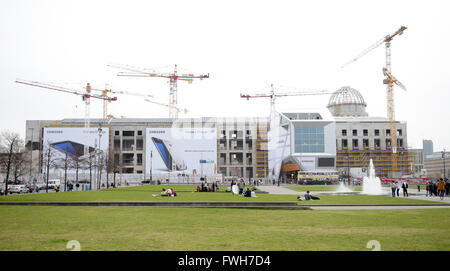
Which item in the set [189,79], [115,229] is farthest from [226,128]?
[115,229]

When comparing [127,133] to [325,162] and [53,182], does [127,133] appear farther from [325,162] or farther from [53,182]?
[325,162]

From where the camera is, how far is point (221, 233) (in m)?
13.2

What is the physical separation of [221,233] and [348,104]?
128 meters

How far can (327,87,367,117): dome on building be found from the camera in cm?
13300

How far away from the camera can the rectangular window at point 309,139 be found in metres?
101

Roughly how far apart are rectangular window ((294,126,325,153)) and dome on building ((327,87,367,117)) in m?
35.7

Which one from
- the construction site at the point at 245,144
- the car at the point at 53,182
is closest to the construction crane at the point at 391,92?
the construction site at the point at 245,144

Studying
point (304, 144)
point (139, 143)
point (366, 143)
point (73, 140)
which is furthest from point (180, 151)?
point (366, 143)

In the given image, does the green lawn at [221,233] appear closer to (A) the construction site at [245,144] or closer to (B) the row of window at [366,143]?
(A) the construction site at [245,144]

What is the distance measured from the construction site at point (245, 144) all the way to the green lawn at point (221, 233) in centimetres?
7997

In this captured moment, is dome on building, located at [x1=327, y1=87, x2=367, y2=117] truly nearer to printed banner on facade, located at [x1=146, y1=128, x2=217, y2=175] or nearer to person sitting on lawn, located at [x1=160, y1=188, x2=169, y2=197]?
printed banner on facade, located at [x1=146, y1=128, x2=217, y2=175]

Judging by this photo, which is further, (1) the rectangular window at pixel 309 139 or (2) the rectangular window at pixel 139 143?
(2) the rectangular window at pixel 139 143

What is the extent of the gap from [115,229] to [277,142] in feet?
314
